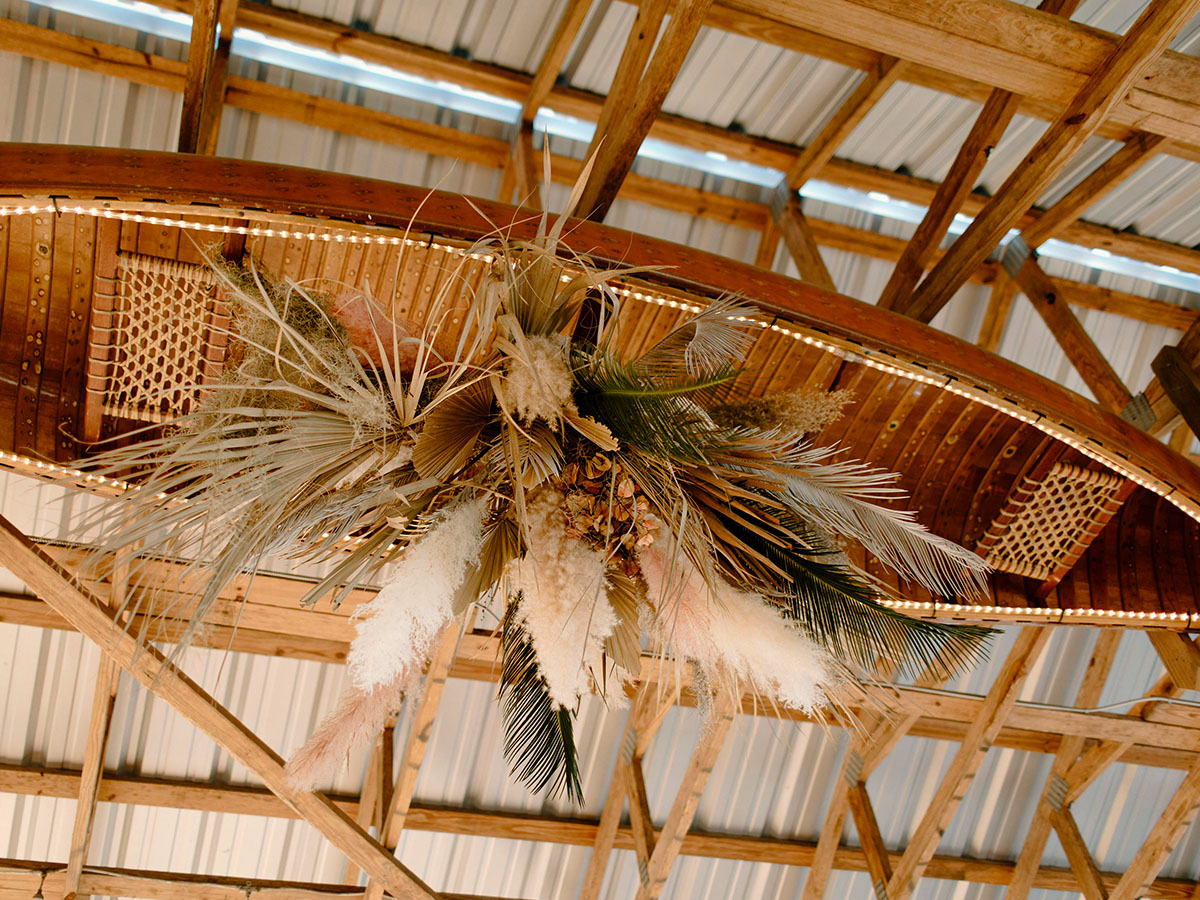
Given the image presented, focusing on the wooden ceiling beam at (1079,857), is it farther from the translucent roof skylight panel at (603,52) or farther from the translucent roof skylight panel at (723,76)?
the translucent roof skylight panel at (603,52)

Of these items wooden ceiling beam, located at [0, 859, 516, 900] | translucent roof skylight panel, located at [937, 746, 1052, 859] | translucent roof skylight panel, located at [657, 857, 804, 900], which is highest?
translucent roof skylight panel, located at [937, 746, 1052, 859]

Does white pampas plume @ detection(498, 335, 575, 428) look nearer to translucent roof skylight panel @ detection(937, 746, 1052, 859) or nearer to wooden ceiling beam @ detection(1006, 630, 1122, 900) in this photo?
wooden ceiling beam @ detection(1006, 630, 1122, 900)

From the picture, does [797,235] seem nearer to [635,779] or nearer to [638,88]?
[638,88]

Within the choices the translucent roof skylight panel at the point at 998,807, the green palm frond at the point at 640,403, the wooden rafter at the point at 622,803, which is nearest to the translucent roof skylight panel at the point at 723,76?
the green palm frond at the point at 640,403

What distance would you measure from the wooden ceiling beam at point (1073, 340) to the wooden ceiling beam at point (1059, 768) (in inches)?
74.6

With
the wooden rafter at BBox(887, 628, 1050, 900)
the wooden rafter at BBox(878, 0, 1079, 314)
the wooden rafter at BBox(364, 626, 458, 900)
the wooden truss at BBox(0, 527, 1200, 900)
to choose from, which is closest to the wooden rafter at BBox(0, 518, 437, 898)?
the wooden truss at BBox(0, 527, 1200, 900)

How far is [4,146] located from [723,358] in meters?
1.81

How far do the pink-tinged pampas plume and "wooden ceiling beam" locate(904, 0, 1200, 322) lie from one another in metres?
2.14

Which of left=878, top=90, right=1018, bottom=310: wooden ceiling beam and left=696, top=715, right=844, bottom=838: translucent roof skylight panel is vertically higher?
left=878, top=90, right=1018, bottom=310: wooden ceiling beam

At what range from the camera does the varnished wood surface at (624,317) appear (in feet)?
6.74

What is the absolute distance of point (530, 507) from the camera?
1792 mm

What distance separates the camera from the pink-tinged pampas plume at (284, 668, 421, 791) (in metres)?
1.93

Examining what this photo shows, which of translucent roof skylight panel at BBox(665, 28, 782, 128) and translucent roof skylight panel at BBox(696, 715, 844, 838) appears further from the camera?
translucent roof skylight panel at BBox(696, 715, 844, 838)

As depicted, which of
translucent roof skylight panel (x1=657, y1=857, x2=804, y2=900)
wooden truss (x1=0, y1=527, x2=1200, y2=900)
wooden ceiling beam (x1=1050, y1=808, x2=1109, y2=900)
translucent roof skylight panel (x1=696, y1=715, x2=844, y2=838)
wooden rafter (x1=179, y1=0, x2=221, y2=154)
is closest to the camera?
wooden rafter (x1=179, y1=0, x2=221, y2=154)
